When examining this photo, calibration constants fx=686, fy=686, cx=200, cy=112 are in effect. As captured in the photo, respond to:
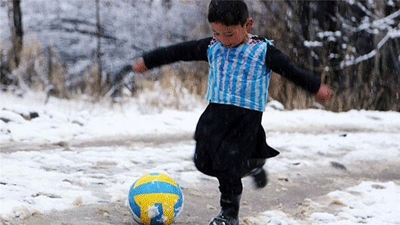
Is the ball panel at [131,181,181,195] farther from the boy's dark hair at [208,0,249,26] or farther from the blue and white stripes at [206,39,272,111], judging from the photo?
the boy's dark hair at [208,0,249,26]

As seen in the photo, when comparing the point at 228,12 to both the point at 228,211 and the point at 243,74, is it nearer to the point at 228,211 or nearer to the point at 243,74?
the point at 243,74

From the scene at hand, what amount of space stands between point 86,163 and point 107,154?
584mm

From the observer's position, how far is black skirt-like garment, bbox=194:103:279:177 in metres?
4.08

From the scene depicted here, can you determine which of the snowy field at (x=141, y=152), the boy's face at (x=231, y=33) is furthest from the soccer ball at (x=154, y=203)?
the boy's face at (x=231, y=33)

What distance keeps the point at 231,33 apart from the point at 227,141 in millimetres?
646

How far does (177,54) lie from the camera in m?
4.28

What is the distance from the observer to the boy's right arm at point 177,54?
4.22 meters

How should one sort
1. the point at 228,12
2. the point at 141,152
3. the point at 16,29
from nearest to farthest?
1. the point at 228,12
2. the point at 141,152
3. the point at 16,29

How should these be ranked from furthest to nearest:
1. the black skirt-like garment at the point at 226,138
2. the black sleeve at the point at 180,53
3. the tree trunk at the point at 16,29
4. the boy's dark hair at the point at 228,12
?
1. the tree trunk at the point at 16,29
2. the black sleeve at the point at 180,53
3. the black skirt-like garment at the point at 226,138
4. the boy's dark hair at the point at 228,12

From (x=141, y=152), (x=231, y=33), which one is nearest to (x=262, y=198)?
(x=231, y=33)

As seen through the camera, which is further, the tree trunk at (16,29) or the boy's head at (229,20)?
the tree trunk at (16,29)

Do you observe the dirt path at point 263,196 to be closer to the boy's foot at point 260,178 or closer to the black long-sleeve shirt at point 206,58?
the boy's foot at point 260,178

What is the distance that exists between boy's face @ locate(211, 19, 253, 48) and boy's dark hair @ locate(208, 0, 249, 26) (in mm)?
35

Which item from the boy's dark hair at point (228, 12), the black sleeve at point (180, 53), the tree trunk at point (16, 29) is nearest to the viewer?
the boy's dark hair at point (228, 12)
